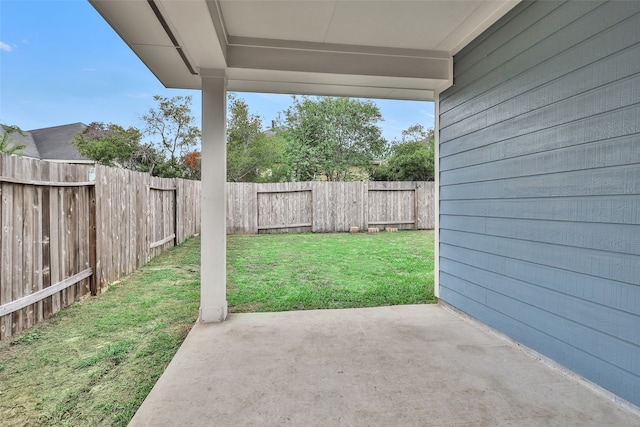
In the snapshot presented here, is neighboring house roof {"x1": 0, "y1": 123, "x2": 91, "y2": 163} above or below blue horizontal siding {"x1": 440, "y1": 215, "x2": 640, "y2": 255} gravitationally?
above

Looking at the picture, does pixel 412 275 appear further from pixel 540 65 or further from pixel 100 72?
pixel 100 72

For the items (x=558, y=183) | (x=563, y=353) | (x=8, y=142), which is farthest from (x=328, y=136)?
(x=563, y=353)

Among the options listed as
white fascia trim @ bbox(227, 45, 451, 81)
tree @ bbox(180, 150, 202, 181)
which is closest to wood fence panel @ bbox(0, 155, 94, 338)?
white fascia trim @ bbox(227, 45, 451, 81)

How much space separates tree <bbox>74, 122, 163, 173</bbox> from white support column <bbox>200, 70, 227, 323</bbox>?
871 cm

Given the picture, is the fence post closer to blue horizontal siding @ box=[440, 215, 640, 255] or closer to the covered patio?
the covered patio

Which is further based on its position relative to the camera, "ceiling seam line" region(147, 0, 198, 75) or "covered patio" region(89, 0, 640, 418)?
"ceiling seam line" region(147, 0, 198, 75)

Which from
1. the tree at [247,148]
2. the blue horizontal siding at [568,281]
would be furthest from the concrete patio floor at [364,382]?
the tree at [247,148]

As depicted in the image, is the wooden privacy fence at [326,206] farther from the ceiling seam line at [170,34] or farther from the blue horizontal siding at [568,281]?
the blue horizontal siding at [568,281]

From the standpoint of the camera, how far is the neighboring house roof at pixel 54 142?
402 inches

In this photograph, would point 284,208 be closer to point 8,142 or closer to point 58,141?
point 8,142

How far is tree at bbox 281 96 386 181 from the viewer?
1205cm

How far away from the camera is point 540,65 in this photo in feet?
7.00

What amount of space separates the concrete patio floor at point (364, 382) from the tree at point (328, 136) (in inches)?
382

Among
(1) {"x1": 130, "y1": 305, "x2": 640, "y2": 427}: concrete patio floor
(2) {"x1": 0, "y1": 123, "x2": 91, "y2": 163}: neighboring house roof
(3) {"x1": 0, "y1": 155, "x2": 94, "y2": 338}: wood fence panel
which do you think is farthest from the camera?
(2) {"x1": 0, "y1": 123, "x2": 91, "y2": 163}: neighboring house roof
